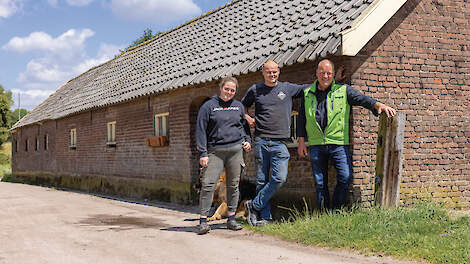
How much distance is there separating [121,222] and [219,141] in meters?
2.65

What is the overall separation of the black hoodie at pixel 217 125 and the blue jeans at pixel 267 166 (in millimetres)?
373

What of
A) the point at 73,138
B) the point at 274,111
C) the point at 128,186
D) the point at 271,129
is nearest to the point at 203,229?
the point at 271,129

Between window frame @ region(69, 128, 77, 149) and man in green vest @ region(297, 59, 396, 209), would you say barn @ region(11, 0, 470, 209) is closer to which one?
man in green vest @ region(297, 59, 396, 209)

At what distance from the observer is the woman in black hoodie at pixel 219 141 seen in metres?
6.50

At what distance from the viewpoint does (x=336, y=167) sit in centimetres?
650

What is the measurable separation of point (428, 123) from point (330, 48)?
2.12 metres

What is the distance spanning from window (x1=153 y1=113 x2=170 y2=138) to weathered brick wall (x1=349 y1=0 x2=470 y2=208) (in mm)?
5967

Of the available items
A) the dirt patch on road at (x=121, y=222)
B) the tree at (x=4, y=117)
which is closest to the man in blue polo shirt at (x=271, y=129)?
the dirt patch on road at (x=121, y=222)

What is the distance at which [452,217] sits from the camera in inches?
252

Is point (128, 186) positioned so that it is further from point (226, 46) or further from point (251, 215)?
point (251, 215)

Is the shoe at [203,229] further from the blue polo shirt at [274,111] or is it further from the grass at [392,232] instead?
the blue polo shirt at [274,111]

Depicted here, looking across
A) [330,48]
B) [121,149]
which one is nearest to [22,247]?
[330,48]

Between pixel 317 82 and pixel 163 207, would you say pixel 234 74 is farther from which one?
pixel 163 207

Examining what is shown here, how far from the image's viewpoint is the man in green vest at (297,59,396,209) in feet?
21.1
